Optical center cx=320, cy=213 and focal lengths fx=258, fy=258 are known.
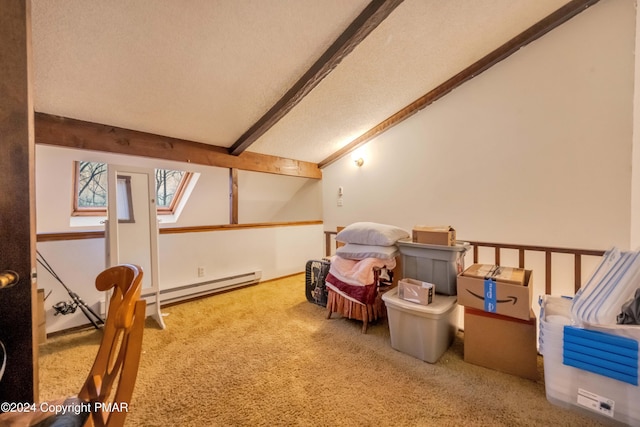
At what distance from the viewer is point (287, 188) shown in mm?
4648

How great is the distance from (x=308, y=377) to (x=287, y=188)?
340 cm

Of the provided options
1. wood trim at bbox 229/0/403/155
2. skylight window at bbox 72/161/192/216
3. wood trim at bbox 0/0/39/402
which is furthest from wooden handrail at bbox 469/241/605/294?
skylight window at bbox 72/161/192/216

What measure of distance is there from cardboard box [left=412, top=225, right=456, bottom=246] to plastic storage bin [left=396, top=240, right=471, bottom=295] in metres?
0.05

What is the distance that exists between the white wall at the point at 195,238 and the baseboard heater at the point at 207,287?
57mm

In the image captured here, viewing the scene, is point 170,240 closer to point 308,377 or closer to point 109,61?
point 109,61

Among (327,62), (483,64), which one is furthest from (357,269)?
(483,64)

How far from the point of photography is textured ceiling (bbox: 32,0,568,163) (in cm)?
164

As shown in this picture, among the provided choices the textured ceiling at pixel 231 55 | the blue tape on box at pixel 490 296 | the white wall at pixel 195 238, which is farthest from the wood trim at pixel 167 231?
the blue tape on box at pixel 490 296

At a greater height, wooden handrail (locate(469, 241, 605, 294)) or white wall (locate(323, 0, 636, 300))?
white wall (locate(323, 0, 636, 300))

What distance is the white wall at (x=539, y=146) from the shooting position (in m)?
2.05

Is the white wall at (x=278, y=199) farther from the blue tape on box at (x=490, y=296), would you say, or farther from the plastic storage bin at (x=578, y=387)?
the plastic storage bin at (x=578, y=387)

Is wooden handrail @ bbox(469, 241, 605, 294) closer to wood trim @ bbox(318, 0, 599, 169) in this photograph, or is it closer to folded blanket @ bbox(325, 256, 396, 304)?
folded blanket @ bbox(325, 256, 396, 304)

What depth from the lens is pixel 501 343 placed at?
1.69m

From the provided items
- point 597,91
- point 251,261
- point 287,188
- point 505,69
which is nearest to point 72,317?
point 251,261
